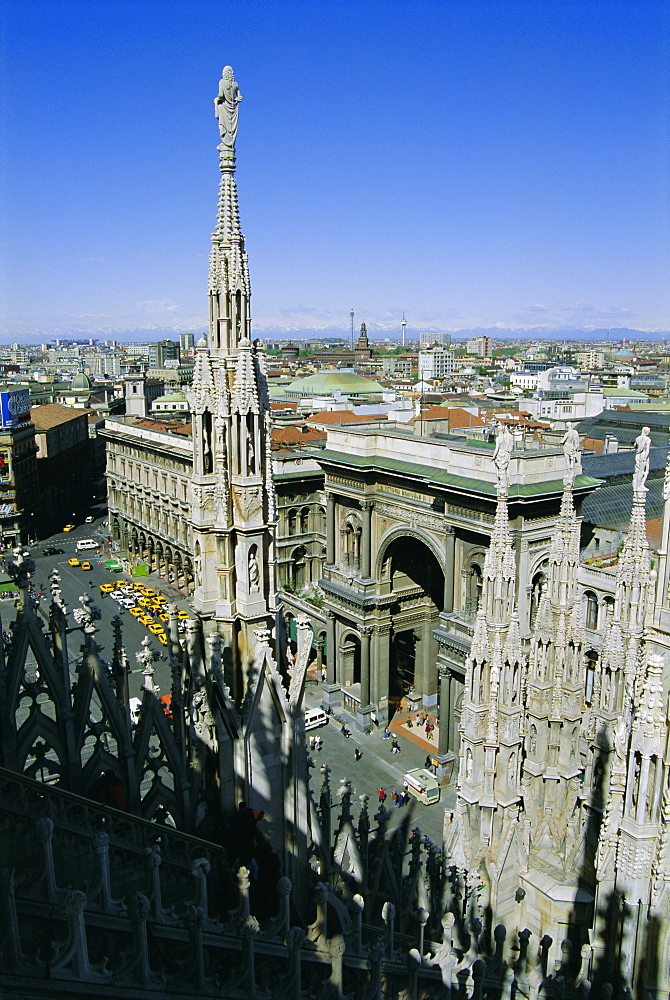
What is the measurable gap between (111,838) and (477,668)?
8.87 meters

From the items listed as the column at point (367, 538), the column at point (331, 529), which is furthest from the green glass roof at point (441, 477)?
the column at point (331, 529)

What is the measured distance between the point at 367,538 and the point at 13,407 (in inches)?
2472

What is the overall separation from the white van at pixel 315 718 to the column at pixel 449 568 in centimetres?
1194

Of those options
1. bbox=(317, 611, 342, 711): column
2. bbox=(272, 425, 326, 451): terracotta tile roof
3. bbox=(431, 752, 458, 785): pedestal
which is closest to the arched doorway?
bbox=(317, 611, 342, 711): column

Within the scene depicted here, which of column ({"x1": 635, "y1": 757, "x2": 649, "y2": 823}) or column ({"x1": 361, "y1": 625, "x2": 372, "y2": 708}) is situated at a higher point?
column ({"x1": 635, "y1": 757, "x2": 649, "y2": 823})

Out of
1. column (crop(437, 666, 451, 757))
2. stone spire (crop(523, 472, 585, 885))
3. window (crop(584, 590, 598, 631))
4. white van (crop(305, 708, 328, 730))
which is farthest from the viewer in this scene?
white van (crop(305, 708, 328, 730))

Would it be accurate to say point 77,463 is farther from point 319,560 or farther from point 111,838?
point 111,838

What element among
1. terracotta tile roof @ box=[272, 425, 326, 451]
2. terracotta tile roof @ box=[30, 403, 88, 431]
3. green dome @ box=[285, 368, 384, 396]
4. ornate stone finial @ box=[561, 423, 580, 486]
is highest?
ornate stone finial @ box=[561, 423, 580, 486]

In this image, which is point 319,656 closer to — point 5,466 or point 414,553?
point 414,553

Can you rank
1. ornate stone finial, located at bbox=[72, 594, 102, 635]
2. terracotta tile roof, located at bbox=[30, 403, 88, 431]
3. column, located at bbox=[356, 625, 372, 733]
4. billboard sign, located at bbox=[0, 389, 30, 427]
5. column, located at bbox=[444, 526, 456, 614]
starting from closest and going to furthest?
1. ornate stone finial, located at bbox=[72, 594, 102, 635]
2. column, located at bbox=[444, 526, 456, 614]
3. column, located at bbox=[356, 625, 372, 733]
4. billboard sign, located at bbox=[0, 389, 30, 427]
5. terracotta tile roof, located at bbox=[30, 403, 88, 431]

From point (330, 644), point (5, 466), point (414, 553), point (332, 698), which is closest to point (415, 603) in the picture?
point (414, 553)

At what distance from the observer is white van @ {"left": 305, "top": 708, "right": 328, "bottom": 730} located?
4525 cm

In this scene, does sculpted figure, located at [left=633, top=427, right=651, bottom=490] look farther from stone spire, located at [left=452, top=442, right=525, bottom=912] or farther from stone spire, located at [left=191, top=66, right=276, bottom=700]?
stone spire, located at [left=191, top=66, right=276, bottom=700]

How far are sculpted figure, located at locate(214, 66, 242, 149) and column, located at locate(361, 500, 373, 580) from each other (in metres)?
32.9
